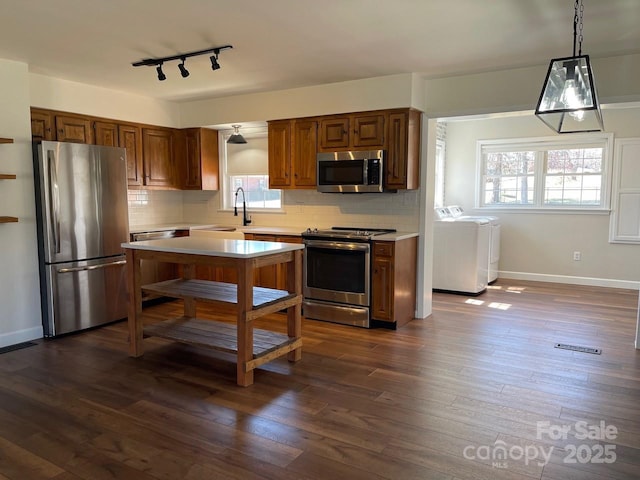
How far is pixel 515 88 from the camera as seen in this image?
167 inches

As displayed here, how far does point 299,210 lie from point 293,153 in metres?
0.76

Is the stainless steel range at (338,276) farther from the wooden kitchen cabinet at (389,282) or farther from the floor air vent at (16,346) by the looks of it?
the floor air vent at (16,346)

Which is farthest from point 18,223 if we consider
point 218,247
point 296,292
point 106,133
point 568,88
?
point 568,88

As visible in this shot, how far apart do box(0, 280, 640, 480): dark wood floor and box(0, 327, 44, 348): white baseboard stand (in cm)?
22

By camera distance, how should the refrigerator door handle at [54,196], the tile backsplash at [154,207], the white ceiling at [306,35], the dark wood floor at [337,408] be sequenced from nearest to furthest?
the dark wood floor at [337,408], the white ceiling at [306,35], the refrigerator door handle at [54,196], the tile backsplash at [154,207]

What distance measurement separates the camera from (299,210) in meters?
5.64

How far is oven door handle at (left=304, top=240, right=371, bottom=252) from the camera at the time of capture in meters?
4.44

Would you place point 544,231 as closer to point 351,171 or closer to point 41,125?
point 351,171

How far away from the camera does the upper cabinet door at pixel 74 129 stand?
466 centimetres

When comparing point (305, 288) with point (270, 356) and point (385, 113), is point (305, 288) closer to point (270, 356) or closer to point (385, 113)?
point (270, 356)

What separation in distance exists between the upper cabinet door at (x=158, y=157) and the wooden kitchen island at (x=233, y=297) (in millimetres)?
2047

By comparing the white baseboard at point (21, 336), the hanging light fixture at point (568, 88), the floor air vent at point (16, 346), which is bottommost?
the floor air vent at point (16, 346)

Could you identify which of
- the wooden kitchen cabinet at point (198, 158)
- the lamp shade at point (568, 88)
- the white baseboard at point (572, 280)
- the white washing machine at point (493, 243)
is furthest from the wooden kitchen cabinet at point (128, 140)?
the white baseboard at point (572, 280)

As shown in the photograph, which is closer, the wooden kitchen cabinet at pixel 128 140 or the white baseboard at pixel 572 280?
the wooden kitchen cabinet at pixel 128 140
